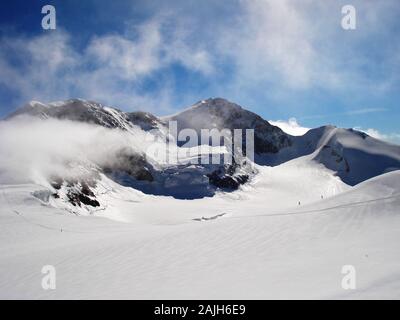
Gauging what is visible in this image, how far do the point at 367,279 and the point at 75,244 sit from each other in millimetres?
13425

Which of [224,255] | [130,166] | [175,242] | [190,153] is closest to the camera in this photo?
[224,255]

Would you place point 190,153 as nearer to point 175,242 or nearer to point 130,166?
point 130,166

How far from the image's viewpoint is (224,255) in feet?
Result: 46.8

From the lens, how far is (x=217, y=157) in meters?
102

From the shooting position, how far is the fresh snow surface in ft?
33.9

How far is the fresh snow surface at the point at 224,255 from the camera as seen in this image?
10.3 meters

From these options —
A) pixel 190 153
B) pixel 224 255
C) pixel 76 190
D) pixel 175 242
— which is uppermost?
pixel 190 153

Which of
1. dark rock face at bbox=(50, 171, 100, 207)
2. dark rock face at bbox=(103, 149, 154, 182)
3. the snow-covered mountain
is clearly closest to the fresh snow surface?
dark rock face at bbox=(50, 171, 100, 207)

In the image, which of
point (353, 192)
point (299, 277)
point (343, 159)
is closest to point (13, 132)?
point (353, 192)

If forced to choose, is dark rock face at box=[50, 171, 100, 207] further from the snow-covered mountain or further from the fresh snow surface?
the fresh snow surface

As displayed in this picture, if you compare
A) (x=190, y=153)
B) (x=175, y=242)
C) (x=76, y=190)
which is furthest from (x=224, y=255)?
(x=190, y=153)

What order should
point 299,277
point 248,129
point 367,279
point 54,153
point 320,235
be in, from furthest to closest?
1. point 248,129
2. point 54,153
3. point 320,235
4. point 299,277
5. point 367,279

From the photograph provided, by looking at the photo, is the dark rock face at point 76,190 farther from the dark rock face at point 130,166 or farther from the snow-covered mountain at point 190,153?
the dark rock face at point 130,166

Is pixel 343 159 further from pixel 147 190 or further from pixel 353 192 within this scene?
pixel 353 192
